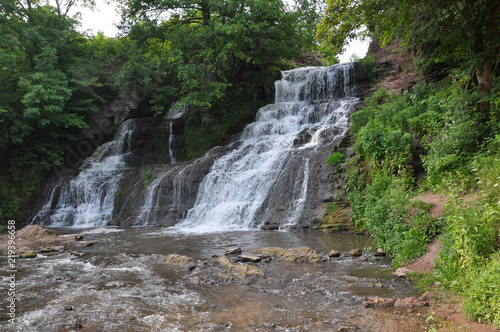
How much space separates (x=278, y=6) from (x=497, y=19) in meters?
16.2

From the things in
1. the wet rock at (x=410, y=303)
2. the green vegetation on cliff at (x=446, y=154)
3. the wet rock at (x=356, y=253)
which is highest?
the green vegetation on cliff at (x=446, y=154)

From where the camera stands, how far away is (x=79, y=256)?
8.90m

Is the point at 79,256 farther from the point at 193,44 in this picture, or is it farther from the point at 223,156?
the point at 193,44

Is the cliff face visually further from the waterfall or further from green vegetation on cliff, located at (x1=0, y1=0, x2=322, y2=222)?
green vegetation on cliff, located at (x1=0, y1=0, x2=322, y2=222)

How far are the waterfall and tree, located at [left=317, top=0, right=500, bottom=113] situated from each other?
6210mm

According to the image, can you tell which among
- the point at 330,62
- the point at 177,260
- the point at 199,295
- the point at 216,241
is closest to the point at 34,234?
the point at 216,241

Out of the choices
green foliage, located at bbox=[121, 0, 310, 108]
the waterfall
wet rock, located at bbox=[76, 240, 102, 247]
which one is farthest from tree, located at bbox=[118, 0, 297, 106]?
wet rock, located at bbox=[76, 240, 102, 247]

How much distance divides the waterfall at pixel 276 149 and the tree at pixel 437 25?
6.21 m

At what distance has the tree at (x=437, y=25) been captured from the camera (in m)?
7.11

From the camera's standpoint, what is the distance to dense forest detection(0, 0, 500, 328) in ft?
18.9

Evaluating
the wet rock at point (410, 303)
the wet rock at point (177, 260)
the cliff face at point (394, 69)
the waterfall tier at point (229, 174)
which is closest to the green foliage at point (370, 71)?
the cliff face at point (394, 69)

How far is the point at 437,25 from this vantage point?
25.8 ft

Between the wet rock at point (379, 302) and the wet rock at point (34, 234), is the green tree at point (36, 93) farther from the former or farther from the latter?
the wet rock at point (379, 302)

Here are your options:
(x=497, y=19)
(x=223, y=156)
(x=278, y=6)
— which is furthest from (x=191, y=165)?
(x=497, y=19)
